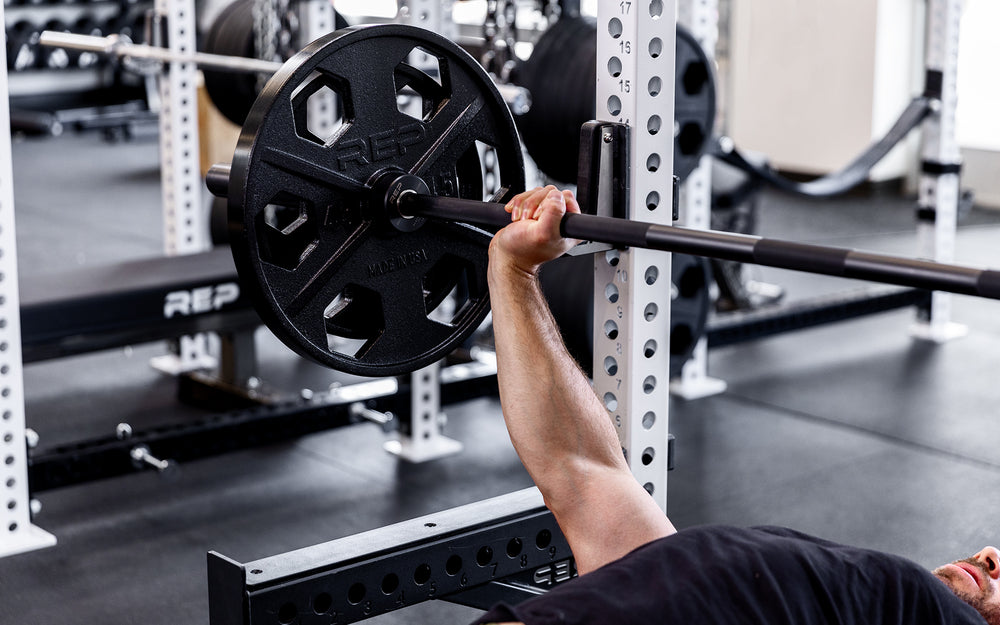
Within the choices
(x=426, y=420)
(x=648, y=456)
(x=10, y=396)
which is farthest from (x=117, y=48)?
(x=648, y=456)

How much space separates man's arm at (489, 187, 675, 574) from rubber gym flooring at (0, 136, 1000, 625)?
2.97ft

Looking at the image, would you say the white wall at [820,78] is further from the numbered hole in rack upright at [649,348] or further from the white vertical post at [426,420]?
the numbered hole in rack upright at [649,348]

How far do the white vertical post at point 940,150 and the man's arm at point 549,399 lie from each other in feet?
10.3

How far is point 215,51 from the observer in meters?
4.48

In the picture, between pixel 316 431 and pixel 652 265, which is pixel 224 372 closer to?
pixel 316 431

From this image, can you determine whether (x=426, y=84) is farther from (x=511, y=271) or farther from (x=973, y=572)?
(x=973, y=572)

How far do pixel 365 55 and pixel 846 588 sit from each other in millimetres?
985

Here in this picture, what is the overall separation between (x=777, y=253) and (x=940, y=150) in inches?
131


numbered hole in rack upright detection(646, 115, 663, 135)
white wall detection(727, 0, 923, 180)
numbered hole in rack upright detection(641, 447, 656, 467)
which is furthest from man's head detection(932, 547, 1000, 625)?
white wall detection(727, 0, 923, 180)

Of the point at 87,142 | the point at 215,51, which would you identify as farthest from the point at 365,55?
the point at 87,142

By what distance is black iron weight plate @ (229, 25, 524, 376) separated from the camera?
5.57 ft

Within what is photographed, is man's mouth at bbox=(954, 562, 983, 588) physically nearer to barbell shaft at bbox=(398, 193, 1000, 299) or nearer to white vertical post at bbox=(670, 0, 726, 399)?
barbell shaft at bbox=(398, 193, 1000, 299)

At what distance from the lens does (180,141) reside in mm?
3922

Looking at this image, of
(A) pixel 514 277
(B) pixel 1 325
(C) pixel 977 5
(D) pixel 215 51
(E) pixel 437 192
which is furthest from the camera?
(C) pixel 977 5
